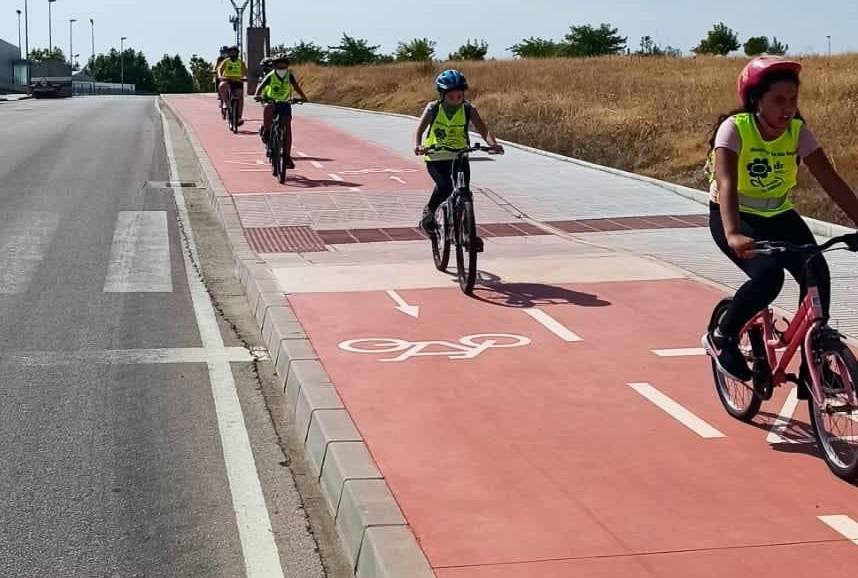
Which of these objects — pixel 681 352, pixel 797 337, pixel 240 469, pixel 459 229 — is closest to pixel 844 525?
pixel 797 337

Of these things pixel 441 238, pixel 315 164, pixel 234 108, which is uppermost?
pixel 234 108

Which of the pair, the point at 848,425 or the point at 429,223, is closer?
the point at 848,425

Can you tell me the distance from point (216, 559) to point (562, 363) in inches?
137

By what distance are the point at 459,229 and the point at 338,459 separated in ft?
17.9

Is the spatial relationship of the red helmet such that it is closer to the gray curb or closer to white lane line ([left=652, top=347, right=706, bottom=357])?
the gray curb

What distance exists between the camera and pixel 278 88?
19.7 m

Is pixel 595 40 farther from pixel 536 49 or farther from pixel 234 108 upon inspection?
pixel 234 108

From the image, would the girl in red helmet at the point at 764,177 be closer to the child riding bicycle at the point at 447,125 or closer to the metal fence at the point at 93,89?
the child riding bicycle at the point at 447,125

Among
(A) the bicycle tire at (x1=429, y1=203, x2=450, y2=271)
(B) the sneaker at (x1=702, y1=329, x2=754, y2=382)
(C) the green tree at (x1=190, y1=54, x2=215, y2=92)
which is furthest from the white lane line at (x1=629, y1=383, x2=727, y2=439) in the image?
(C) the green tree at (x1=190, y1=54, x2=215, y2=92)

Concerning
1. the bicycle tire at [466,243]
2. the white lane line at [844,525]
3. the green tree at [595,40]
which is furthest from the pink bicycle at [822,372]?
the green tree at [595,40]

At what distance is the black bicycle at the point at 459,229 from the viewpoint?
10.9 meters

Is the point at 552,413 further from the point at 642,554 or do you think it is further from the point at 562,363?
the point at 642,554

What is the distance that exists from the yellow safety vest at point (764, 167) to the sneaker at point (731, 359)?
2.28ft

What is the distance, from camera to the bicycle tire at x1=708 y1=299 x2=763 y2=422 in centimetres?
676
